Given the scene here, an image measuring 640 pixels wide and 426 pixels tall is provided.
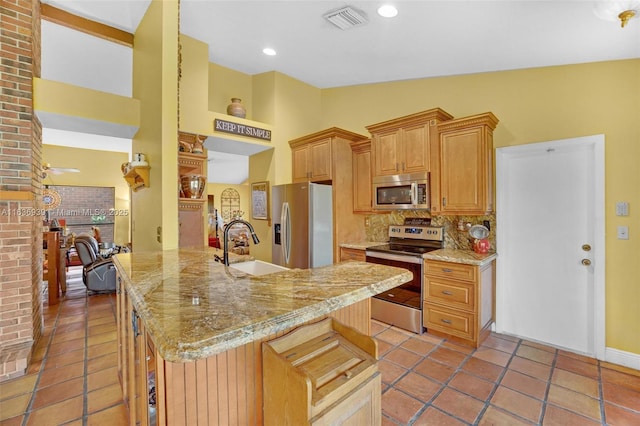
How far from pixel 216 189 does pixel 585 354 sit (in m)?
10.3

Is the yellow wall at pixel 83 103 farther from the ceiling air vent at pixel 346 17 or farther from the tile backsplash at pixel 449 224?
the tile backsplash at pixel 449 224

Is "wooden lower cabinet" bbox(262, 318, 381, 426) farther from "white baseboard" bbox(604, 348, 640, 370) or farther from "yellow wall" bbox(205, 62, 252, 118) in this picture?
"yellow wall" bbox(205, 62, 252, 118)

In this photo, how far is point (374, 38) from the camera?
275 centimetres

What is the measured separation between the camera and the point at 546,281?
2.81m

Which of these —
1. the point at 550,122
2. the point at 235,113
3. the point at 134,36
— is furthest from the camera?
the point at 235,113

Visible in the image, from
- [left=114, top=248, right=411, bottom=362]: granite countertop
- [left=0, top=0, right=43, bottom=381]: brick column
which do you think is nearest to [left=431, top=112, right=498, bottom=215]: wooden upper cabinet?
[left=114, top=248, right=411, bottom=362]: granite countertop

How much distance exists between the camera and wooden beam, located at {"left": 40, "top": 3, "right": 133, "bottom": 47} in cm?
300

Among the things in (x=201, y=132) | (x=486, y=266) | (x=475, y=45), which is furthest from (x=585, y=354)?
(x=201, y=132)

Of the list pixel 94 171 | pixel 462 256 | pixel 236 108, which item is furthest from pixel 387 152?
pixel 94 171

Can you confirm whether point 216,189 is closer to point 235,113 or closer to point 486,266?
point 235,113

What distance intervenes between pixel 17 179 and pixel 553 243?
4891 mm

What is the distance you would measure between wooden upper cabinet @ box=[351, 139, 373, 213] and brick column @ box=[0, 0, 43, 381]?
335 cm

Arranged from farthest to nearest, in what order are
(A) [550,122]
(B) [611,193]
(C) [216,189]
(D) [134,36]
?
(C) [216,189], (D) [134,36], (A) [550,122], (B) [611,193]

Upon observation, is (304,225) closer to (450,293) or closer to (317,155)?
(317,155)
